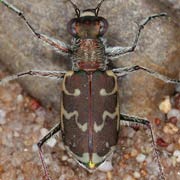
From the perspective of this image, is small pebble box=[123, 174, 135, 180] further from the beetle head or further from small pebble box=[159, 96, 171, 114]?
the beetle head

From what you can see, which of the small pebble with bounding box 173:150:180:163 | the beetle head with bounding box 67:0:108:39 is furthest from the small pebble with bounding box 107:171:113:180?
the beetle head with bounding box 67:0:108:39

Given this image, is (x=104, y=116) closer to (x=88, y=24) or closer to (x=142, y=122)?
(x=142, y=122)

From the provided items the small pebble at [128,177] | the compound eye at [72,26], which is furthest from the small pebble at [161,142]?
the compound eye at [72,26]

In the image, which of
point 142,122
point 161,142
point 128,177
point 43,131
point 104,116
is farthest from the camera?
point 43,131

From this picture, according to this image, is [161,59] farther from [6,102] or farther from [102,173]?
[6,102]

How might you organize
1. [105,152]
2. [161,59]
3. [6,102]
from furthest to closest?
[6,102] → [161,59] → [105,152]

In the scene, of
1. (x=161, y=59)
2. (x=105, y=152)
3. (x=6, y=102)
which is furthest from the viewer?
(x=6, y=102)

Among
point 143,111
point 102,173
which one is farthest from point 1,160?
point 143,111

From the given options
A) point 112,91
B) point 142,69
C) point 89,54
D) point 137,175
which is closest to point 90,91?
point 112,91
